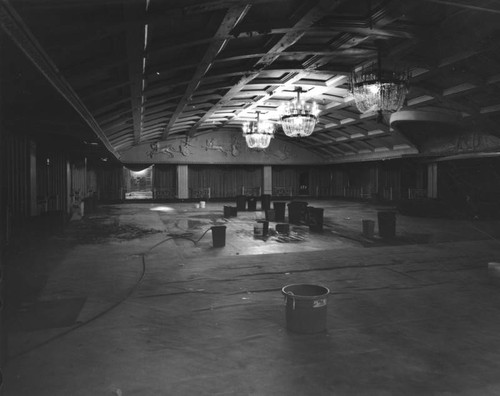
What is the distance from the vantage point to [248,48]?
8930 mm

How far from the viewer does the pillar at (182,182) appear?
25.2m

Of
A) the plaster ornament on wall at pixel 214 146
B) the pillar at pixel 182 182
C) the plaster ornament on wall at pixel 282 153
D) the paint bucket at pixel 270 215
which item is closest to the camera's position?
the paint bucket at pixel 270 215

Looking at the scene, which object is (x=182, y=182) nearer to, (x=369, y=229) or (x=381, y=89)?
(x=369, y=229)

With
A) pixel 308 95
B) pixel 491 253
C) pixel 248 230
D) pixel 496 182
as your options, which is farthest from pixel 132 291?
pixel 496 182

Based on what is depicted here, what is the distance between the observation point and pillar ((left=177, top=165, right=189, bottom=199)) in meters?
25.2

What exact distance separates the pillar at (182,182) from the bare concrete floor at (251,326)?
17.4m

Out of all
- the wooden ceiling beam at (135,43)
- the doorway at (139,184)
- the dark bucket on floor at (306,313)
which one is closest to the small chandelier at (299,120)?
the wooden ceiling beam at (135,43)

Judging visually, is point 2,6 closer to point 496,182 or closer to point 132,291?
point 132,291

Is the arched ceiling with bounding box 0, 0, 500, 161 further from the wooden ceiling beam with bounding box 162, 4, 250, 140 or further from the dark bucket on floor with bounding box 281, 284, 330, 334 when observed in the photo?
the dark bucket on floor with bounding box 281, 284, 330, 334

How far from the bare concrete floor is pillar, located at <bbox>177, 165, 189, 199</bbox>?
57.2ft

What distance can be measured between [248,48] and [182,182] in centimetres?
1727

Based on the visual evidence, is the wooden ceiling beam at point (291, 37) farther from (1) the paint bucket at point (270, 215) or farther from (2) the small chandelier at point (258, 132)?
(1) the paint bucket at point (270, 215)

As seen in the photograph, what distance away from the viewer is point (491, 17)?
7398 mm

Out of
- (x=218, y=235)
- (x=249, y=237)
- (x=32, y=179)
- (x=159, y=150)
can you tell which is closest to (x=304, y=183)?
(x=159, y=150)
